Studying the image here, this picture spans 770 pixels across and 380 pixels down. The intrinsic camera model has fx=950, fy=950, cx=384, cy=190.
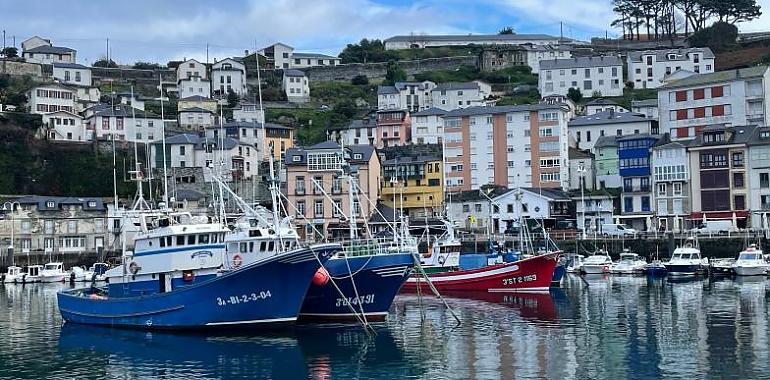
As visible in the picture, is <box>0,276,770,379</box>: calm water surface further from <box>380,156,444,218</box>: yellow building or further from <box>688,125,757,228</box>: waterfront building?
<box>380,156,444,218</box>: yellow building

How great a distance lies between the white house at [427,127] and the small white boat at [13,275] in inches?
1674

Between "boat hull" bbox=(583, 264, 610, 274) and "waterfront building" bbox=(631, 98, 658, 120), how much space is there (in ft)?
111

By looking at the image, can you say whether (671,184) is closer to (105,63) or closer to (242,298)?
(242,298)

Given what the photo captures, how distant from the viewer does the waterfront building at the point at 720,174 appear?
243ft

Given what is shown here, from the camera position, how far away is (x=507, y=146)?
3430 inches

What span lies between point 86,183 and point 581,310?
61498 mm

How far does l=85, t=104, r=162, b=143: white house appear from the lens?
96.8 meters

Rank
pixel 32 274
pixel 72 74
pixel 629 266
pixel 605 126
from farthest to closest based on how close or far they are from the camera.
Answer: pixel 72 74 → pixel 605 126 → pixel 32 274 → pixel 629 266

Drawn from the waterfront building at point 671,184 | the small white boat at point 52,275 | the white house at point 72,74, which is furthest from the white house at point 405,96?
the small white boat at point 52,275

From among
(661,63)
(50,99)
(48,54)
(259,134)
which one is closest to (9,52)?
(48,54)

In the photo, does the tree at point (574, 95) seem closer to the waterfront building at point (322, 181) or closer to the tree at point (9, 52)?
the waterfront building at point (322, 181)

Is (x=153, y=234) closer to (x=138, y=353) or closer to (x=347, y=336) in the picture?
(x=138, y=353)

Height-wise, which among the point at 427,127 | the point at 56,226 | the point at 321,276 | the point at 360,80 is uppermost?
the point at 360,80

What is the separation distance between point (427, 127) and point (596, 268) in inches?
1488
